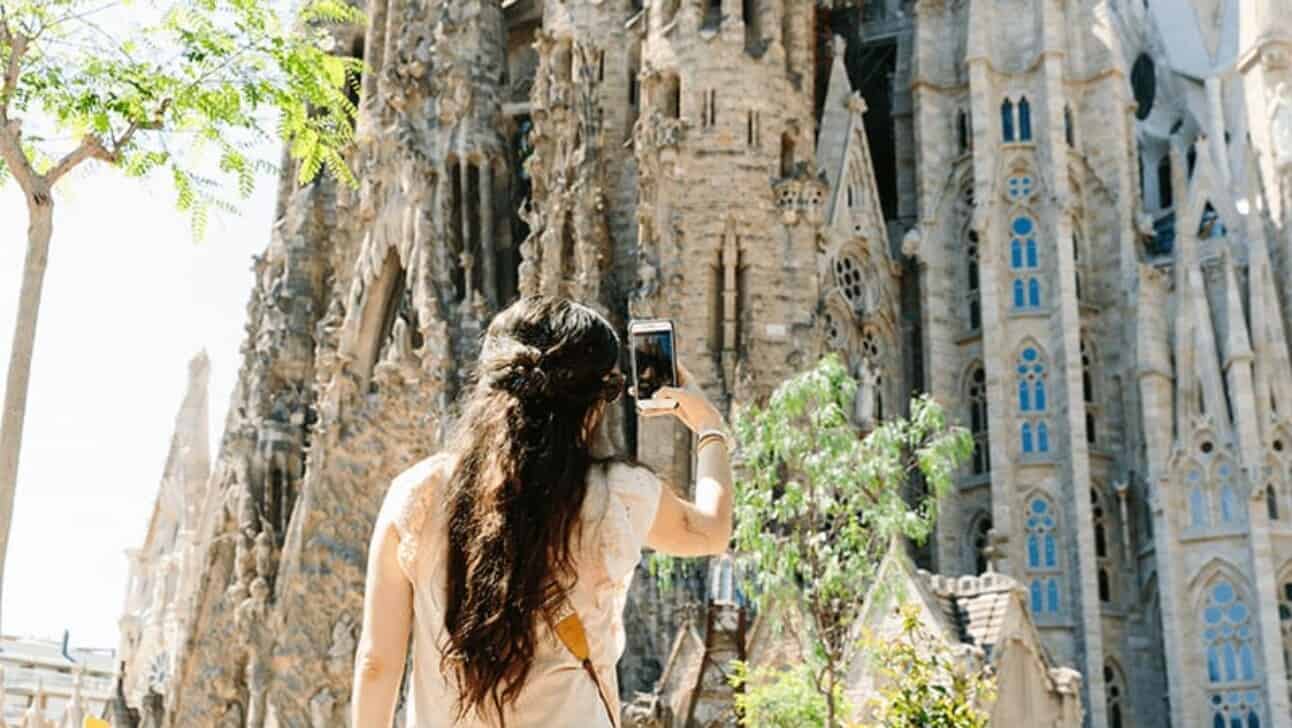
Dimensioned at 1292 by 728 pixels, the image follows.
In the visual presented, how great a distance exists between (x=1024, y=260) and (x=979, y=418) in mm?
3050

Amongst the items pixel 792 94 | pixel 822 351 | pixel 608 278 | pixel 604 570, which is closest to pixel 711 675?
pixel 822 351

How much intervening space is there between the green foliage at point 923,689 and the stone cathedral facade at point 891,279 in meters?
10.2

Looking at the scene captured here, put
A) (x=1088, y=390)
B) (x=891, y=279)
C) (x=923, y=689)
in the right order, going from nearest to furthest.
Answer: (x=923, y=689) < (x=1088, y=390) < (x=891, y=279)

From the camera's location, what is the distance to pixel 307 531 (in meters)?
33.0

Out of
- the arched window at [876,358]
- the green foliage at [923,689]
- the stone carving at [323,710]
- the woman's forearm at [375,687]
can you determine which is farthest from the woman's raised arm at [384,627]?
the stone carving at [323,710]

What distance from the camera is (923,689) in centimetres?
1592

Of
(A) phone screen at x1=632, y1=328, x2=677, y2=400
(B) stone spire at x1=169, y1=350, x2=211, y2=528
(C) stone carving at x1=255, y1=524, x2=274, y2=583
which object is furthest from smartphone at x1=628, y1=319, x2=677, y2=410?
(B) stone spire at x1=169, y1=350, x2=211, y2=528

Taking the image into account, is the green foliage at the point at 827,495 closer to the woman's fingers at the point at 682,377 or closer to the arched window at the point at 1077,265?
the arched window at the point at 1077,265

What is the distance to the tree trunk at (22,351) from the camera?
8.02m

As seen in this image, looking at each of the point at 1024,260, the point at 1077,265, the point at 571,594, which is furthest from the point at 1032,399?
the point at 571,594

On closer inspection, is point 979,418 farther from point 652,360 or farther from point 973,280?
point 652,360

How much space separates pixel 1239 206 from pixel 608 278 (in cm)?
1205

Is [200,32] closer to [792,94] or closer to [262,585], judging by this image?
[792,94]

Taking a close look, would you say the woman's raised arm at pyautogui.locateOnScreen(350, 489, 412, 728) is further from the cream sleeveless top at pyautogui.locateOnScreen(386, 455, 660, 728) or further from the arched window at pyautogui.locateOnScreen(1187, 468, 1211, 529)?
the arched window at pyautogui.locateOnScreen(1187, 468, 1211, 529)
